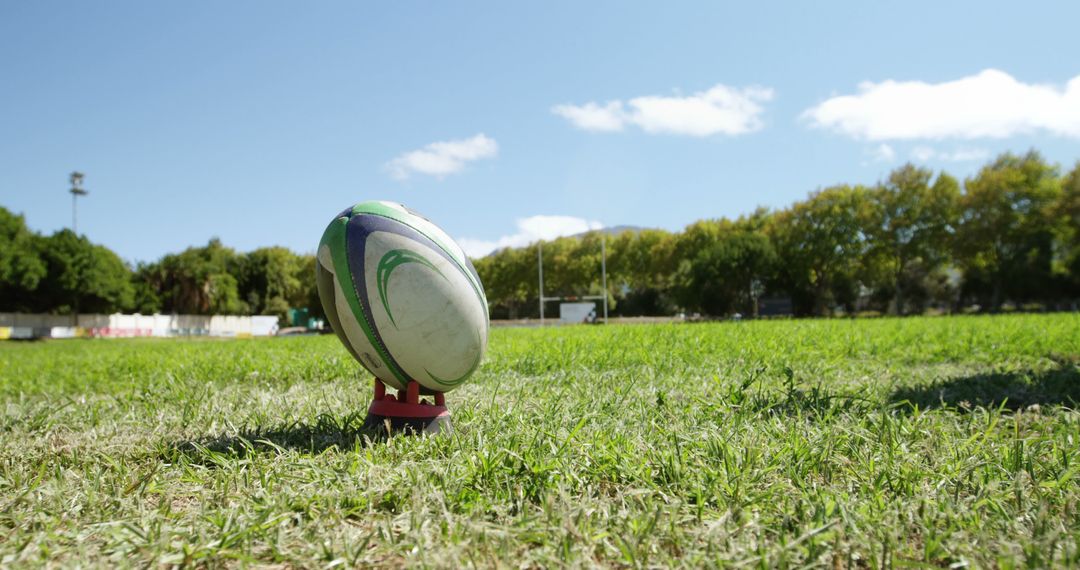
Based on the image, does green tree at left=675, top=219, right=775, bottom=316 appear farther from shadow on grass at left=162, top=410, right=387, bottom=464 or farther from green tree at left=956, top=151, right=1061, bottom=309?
shadow on grass at left=162, top=410, right=387, bottom=464

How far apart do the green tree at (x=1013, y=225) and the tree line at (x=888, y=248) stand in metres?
0.07

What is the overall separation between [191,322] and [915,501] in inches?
2059

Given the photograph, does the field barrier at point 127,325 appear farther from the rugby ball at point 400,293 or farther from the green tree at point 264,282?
the rugby ball at point 400,293

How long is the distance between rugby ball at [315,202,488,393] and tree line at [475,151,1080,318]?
41.4 meters

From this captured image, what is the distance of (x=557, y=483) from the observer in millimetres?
2471

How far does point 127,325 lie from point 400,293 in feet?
156

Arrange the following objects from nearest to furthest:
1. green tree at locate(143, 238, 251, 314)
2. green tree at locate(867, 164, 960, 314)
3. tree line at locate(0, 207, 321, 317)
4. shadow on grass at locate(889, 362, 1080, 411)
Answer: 1. shadow on grass at locate(889, 362, 1080, 411)
2. tree line at locate(0, 207, 321, 317)
3. green tree at locate(867, 164, 960, 314)
4. green tree at locate(143, 238, 251, 314)

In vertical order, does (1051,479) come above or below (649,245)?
below

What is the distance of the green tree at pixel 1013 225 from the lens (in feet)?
117

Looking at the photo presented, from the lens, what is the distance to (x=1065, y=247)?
1476 inches

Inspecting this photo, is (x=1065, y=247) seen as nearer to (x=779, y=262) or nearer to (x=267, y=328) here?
(x=779, y=262)

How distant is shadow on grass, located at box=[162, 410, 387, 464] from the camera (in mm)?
3100

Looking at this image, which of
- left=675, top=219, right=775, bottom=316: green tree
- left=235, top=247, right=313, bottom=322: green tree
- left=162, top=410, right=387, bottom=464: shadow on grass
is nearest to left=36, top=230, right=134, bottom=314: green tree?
left=235, top=247, right=313, bottom=322: green tree

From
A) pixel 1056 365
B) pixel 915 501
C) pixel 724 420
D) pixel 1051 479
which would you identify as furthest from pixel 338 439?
pixel 1056 365
